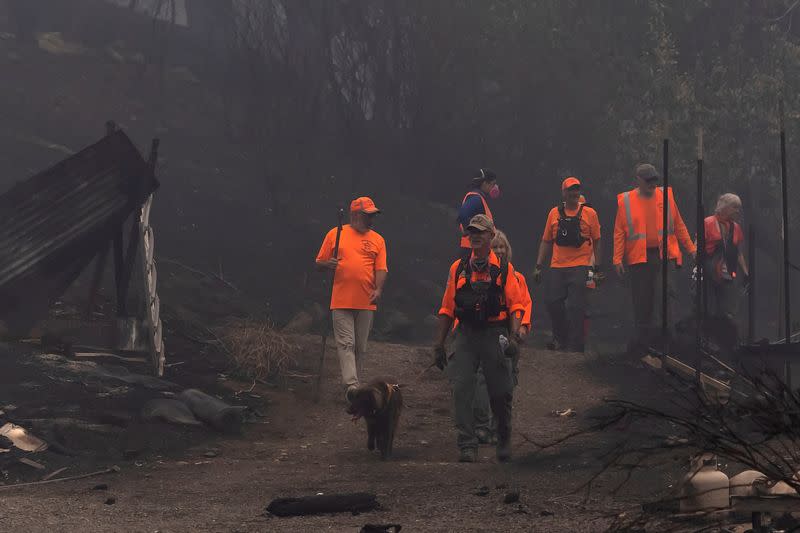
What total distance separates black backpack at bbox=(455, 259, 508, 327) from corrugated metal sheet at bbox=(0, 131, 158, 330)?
564 cm

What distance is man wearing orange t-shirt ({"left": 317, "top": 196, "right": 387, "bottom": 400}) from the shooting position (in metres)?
11.6

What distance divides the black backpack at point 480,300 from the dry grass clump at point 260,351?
4.55 m

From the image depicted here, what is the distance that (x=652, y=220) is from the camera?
1394 centimetres

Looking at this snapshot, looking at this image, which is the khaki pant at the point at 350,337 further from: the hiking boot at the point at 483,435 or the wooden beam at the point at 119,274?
the wooden beam at the point at 119,274

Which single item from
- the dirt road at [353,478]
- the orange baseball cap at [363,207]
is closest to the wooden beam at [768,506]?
the dirt road at [353,478]

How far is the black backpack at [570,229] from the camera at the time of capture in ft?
45.4

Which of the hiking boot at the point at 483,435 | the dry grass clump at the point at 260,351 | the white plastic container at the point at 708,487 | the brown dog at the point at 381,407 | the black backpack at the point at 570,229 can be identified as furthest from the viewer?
the black backpack at the point at 570,229

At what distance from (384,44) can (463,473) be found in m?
16.7

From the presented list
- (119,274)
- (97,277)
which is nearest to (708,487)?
(119,274)

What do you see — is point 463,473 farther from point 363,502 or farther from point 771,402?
point 771,402

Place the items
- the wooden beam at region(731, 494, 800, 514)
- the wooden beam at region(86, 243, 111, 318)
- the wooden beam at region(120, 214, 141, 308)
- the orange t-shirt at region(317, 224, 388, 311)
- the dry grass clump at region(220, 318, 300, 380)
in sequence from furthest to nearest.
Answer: the wooden beam at region(86, 243, 111, 318)
the wooden beam at region(120, 214, 141, 308)
the dry grass clump at region(220, 318, 300, 380)
the orange t-shirt at region(317, 224, 388, 311)
the wooden beam at region(731, 494, 800, 514)

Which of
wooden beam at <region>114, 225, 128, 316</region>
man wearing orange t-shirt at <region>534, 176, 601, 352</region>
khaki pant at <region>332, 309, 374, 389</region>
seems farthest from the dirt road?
wooden beam at <region>114, 225, 128, 316</region>

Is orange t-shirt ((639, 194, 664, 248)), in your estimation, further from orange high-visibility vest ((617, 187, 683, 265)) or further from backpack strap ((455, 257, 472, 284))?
backpack strap ((455, 257, 472, 284))

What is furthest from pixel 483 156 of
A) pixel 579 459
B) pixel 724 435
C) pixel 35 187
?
pixel 724 435
